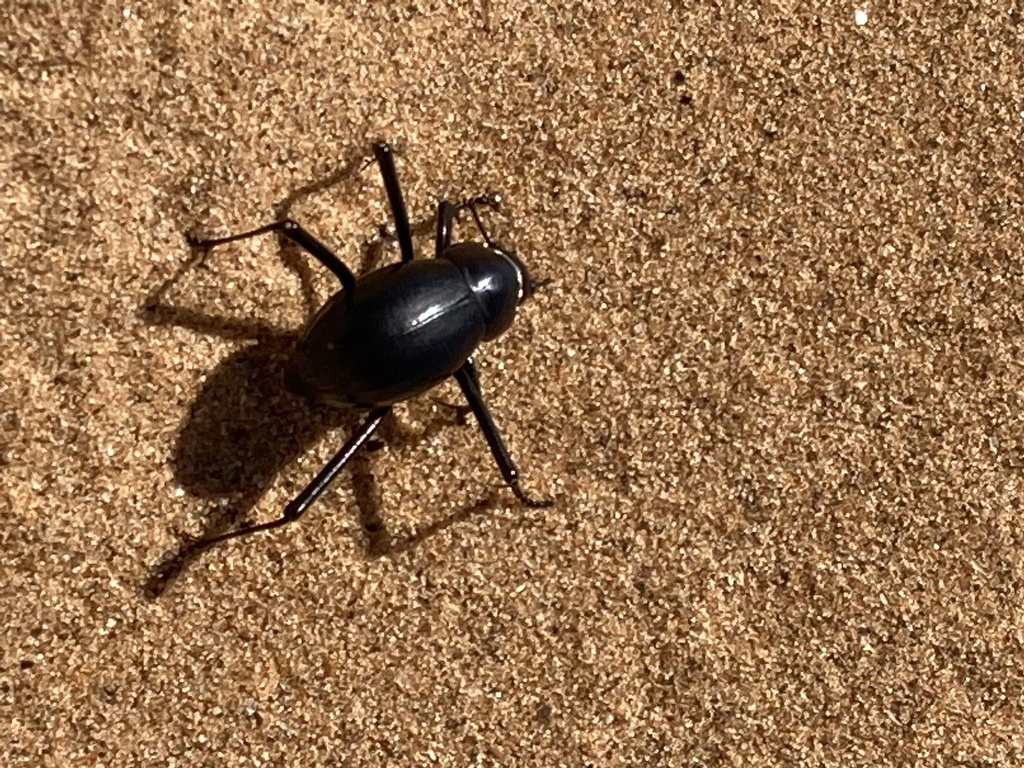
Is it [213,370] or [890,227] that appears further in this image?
[890,227]

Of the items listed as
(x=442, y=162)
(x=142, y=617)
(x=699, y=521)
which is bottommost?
(x=699, y=521)

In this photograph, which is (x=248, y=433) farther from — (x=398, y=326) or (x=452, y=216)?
(x=452, y=216)

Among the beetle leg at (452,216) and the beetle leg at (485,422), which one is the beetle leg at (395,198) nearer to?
the beetle leg at (452,216)

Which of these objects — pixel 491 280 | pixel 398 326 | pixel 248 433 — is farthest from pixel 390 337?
pixel 248 433

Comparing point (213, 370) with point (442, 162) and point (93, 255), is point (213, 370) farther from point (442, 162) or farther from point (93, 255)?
point (442, 162)

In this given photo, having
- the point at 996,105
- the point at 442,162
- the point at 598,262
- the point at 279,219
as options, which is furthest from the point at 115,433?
the point at 996,105

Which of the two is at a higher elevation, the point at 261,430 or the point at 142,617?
the point at 261,430

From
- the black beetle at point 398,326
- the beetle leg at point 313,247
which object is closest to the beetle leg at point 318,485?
the black beetle at point 398,326

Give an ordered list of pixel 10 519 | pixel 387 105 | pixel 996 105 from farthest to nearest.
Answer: pixel 996 105 < pixel 387 105 < pixel 10 519
